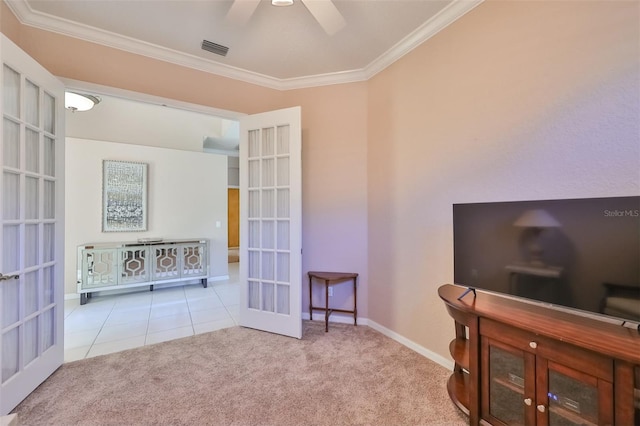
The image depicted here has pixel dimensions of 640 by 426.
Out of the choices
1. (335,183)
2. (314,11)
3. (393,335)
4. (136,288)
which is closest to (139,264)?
(136,288)

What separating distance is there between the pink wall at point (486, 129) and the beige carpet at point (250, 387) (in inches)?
20.7

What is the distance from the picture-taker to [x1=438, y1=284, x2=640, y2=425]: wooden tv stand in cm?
107

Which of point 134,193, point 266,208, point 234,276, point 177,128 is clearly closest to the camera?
point 266,208

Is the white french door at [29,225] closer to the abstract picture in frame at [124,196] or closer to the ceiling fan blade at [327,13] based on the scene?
the ceiling fan blade at [327,13]

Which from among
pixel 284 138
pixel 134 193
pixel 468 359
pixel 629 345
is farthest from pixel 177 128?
pixel 629 345

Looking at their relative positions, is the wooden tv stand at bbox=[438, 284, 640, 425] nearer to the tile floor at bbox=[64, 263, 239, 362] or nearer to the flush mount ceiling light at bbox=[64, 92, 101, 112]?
the tile floor at bbox=[64, 263, 239, 362]

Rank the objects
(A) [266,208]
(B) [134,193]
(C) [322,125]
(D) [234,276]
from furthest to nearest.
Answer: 1. (D) [234,276]
2. (B) [134,193]
3. (C) [322,125]
4. (A) [266,208]

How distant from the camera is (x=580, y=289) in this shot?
51.8 inches

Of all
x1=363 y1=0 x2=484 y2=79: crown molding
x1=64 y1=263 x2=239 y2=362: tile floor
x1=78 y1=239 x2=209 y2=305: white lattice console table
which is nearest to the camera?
x1=363 y1=0 x2=484 y2=79: crown molding

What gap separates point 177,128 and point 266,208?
3.55 metres

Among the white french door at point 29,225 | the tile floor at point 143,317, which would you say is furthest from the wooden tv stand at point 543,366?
the white french door at point 29,225

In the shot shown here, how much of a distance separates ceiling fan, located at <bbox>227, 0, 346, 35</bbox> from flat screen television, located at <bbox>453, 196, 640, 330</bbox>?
5.24 ft

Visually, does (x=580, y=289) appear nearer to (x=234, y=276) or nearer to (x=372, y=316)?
(x=372, y=316)

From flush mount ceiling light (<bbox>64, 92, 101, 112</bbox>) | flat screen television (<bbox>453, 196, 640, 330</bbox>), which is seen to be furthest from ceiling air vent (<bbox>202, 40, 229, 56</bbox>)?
flat screen television (<bbox>453, 196, 640, 330</bbox>)
